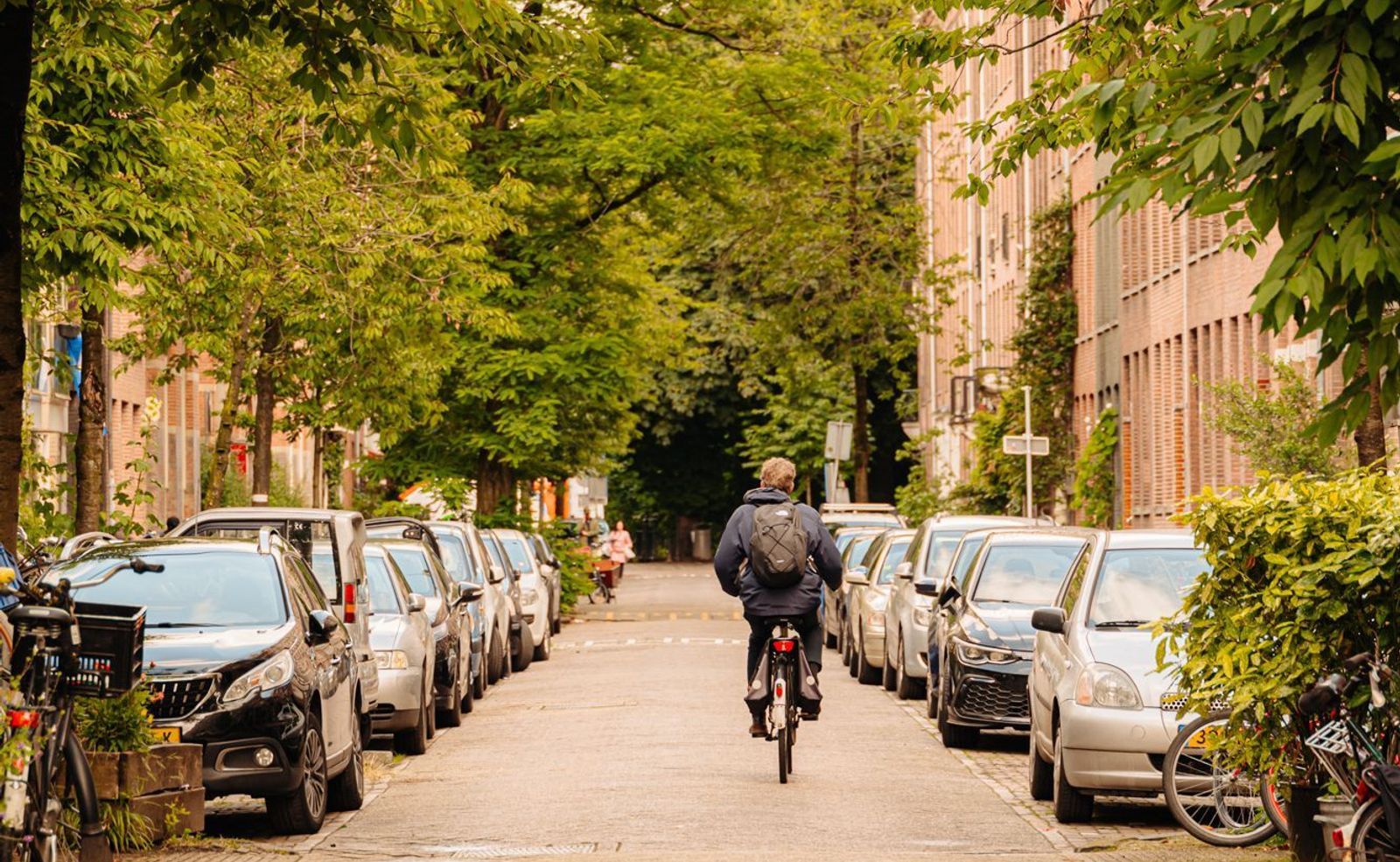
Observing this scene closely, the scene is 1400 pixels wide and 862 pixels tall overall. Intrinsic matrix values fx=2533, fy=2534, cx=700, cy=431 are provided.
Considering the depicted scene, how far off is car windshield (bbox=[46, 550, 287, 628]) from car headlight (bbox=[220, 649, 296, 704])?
44cm

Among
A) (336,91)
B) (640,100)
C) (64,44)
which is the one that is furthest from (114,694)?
(640,100)

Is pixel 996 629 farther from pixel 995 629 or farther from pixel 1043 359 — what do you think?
pixel 1043 359

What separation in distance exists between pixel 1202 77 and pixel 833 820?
259 inches

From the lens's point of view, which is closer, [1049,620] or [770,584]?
[1049,620]

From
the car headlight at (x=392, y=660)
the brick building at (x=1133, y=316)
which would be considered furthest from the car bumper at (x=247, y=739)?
the brick building at (x=1133, y=316)

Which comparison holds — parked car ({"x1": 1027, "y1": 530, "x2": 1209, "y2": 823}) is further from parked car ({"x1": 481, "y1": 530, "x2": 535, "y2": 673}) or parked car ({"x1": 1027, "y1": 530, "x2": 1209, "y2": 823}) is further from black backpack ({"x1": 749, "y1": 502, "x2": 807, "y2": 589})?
parked car ({"x1": 481, "y1": 530, "x2": 535, "y2": 673})

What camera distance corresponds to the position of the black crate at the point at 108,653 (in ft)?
32.2

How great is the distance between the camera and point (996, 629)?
19125mm

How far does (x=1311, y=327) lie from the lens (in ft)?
25.6

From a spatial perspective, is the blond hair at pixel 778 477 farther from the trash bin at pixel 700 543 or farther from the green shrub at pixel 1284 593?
the trash bin at pixel 700 543

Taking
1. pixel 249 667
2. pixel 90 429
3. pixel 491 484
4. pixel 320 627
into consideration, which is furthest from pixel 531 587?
pixel 249 667

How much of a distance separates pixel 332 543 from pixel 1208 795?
747 centimetres

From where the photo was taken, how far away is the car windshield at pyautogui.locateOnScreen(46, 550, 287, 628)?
13.7 meters

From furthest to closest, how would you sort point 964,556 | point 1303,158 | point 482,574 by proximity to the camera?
1. point 482,574
2. point 964,556
3. point 1303,158
